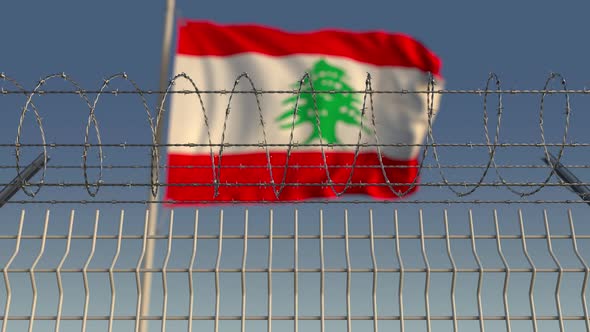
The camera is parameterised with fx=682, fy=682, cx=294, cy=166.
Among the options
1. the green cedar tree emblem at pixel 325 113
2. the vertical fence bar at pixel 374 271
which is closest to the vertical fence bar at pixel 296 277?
the vertical fence bar at pixel 374 271

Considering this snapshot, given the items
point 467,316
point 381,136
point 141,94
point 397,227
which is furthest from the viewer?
point 381,136

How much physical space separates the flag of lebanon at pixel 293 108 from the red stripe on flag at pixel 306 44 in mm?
19

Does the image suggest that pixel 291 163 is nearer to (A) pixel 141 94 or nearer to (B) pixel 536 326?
(A) pixel 141 94

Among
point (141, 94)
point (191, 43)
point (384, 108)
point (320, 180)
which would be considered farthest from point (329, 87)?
point (141, 94)

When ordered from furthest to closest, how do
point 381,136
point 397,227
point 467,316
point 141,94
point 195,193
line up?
1. point 381,136
2. point 195,193
3. point 141,94
4. point 397,227
5. point 467,316

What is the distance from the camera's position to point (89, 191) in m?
7.39

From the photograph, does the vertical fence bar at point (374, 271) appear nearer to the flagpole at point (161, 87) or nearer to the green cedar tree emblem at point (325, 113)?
the flagpole at point (161, 87)

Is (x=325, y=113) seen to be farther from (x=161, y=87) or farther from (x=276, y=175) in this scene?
(x=161, y=87)

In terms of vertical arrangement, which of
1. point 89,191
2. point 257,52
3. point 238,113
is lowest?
point 89,191

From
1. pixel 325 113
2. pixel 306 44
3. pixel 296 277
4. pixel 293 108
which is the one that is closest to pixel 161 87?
pixel 293 108

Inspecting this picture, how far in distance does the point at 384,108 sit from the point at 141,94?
6.45 m

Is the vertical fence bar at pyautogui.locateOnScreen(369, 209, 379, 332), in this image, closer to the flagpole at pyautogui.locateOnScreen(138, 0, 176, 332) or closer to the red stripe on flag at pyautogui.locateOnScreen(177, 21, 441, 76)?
the flagpole at pyautogui.locateOnScreen(138, 0, 176, 332)

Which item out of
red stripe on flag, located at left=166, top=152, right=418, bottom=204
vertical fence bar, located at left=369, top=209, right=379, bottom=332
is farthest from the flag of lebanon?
vertical fence bar, located at left=369, top=209, right=379, bottom=332

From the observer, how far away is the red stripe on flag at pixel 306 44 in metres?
12.9
